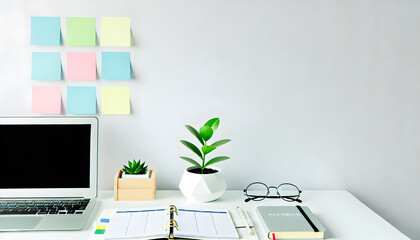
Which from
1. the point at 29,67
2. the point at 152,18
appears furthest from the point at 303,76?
the point at 29,67

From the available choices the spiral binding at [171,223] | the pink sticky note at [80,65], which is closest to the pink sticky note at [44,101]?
the pink sticky note at [80,65]

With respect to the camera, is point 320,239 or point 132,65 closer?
point 320,239

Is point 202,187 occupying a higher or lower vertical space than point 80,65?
lower

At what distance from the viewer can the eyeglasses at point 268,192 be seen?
1.52 m

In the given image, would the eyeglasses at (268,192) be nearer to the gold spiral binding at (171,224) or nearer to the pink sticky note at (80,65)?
the gold spiral binding at (171,224)

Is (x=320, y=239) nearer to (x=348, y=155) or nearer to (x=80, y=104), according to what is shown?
(x=348, y=155)

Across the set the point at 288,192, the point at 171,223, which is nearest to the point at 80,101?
the point at 171,223

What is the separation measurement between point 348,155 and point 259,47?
0.58 metres

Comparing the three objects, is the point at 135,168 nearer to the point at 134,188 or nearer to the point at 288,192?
the point at 134,188

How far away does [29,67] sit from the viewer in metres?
1.58

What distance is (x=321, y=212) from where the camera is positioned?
1.39 m

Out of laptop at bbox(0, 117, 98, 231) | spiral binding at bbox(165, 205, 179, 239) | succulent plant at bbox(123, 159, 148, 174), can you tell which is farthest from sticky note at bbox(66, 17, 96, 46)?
spiral binding at bbox(165, 205, 179, 239)

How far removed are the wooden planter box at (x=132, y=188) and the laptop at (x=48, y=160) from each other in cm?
8

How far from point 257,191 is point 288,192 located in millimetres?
123
